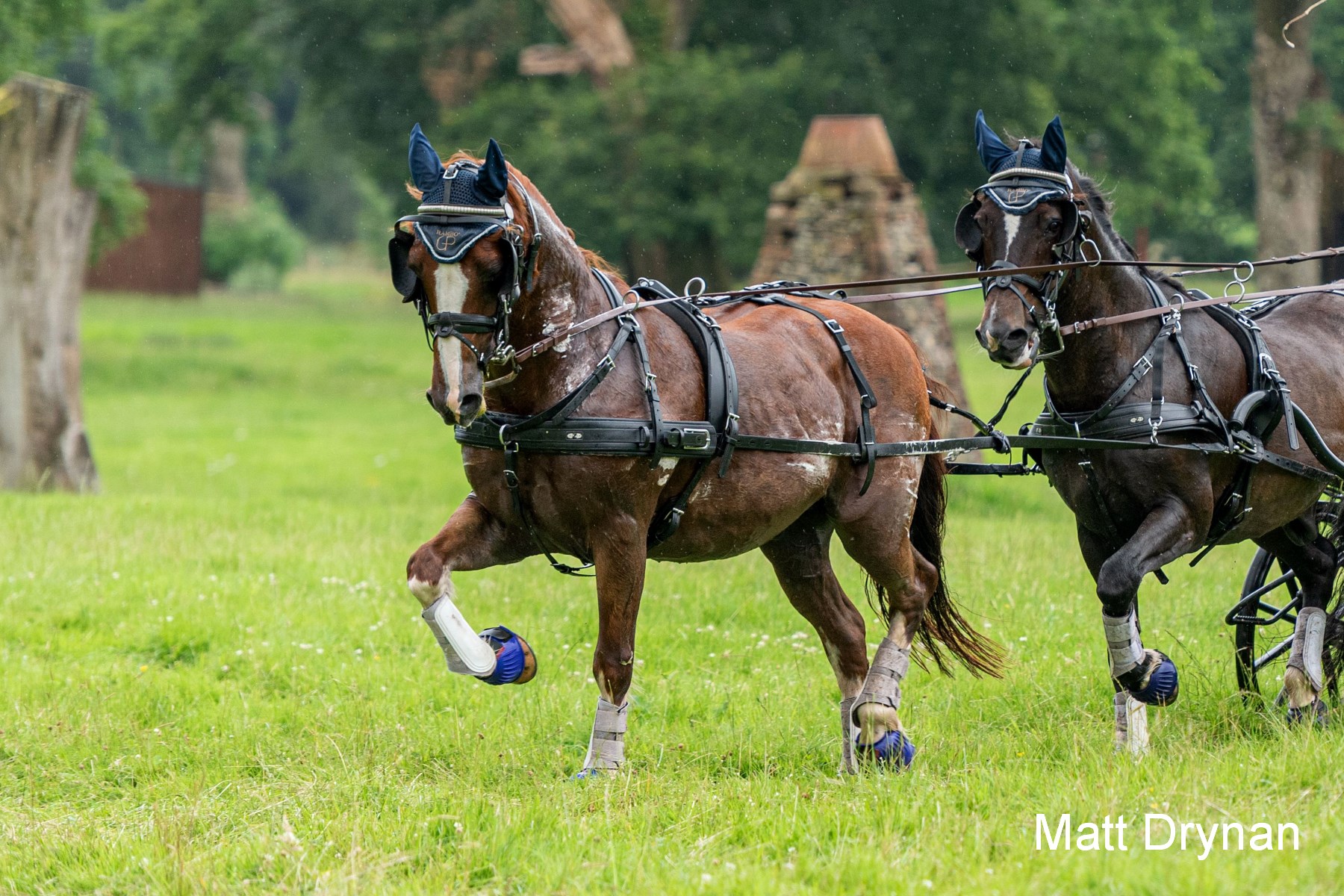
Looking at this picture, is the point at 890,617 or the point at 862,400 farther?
the point at 890,617

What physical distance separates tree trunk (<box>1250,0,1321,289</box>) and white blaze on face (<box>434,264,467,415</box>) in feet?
51.8

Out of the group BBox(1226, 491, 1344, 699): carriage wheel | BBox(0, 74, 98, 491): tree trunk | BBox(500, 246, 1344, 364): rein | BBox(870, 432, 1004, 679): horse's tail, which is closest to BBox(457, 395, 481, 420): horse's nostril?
BBox(500, 246, 1344, 364): rein

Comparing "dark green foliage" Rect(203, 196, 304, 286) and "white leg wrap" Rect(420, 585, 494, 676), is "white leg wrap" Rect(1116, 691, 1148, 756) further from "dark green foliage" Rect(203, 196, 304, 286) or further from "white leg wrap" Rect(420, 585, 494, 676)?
"dark green foliage" Rect(203, 196, 304, 286)

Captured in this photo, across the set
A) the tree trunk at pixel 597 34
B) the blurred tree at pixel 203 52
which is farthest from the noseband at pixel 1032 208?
the blurred tree at pixel 203 52

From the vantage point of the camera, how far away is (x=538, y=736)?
612cm

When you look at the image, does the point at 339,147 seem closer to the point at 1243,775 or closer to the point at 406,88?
the point at 406,88

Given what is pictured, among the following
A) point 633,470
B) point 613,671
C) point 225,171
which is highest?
point 225,171

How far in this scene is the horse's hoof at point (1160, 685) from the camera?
212 inches

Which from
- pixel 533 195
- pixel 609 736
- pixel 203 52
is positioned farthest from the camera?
pixel 203 52

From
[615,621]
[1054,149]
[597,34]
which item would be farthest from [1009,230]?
[597,34]

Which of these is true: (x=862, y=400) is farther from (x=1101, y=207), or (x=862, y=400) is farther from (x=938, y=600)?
(x=1101, y=207)

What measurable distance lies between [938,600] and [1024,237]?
173 centimetres

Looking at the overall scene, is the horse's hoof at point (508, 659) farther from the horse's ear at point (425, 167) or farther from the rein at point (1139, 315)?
the rein at point (1139, 315)

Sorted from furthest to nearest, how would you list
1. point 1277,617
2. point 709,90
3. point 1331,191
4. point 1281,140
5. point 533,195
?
1. point 709,90
2. point 1331,191
3. point 1281,140
4. point 1277,617
5. point 533,195
